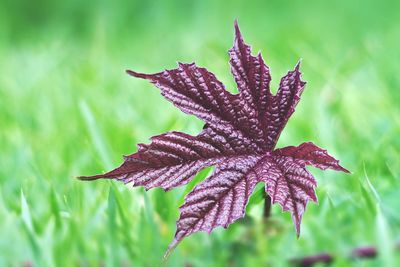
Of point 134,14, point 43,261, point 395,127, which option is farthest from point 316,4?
point 43,261

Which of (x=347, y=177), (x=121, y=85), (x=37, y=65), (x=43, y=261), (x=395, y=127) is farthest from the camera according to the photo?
(x=37, y=65)

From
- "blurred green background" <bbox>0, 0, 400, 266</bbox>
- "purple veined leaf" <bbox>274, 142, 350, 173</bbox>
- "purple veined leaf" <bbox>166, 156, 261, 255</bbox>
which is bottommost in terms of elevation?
"purple veined leaf" <bbox>166, 156, 261, 255</bbox>

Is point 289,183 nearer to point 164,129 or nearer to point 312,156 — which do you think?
point 312,156

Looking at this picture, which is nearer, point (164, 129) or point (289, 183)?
point (289, 183)

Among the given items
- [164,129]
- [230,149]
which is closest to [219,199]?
[230,149]

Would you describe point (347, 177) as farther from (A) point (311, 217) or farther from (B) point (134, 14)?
(B) point (134, 14)
